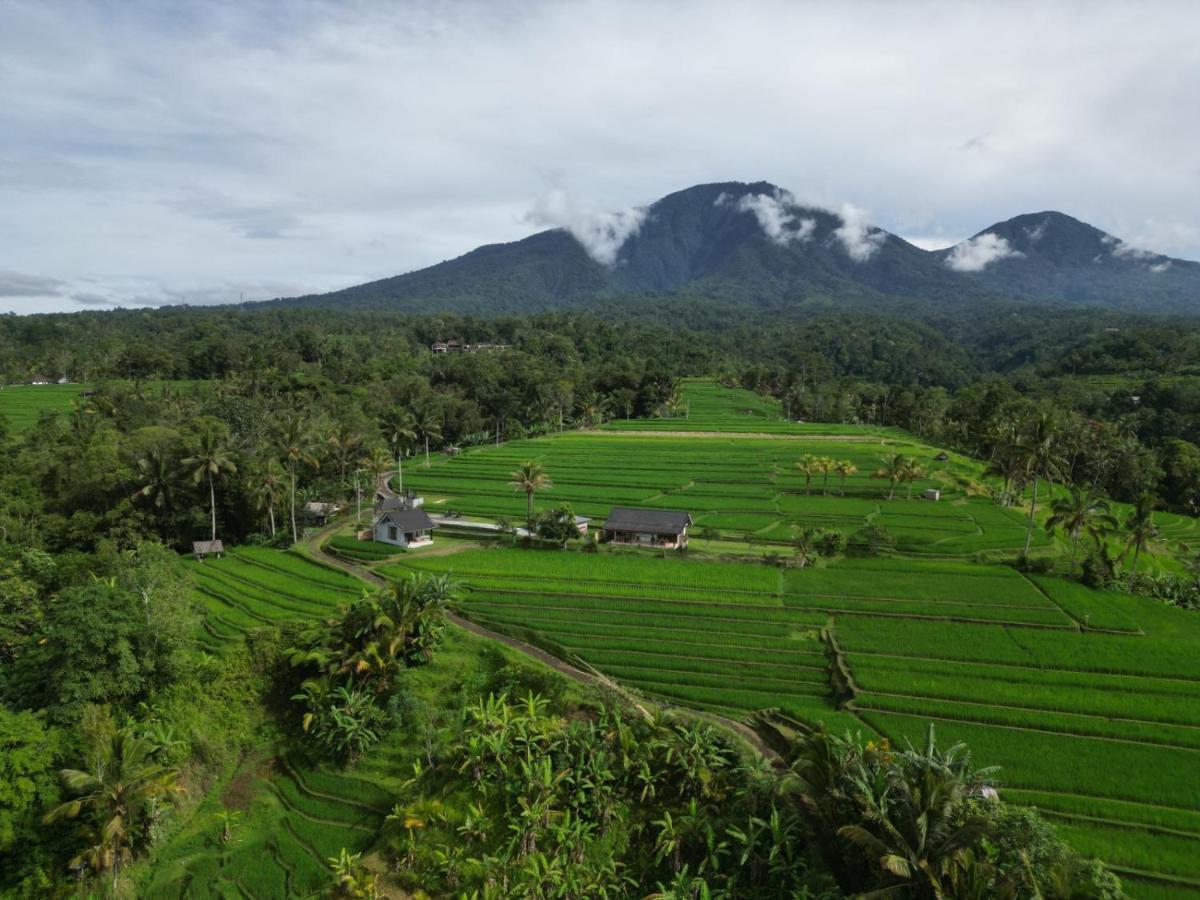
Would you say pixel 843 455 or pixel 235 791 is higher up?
pixel 843 455

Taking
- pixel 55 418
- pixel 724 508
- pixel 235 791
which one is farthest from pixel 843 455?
pixel 55 418

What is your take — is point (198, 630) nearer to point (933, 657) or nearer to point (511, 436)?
point (933, 657)

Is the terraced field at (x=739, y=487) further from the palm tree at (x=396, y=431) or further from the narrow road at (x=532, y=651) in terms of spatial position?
the narrow road at (x=532, y=651)

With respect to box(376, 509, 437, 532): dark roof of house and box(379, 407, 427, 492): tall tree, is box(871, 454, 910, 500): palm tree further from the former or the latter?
box(379, 407, 427, 492): tall tree

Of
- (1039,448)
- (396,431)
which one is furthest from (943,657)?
(396,431)

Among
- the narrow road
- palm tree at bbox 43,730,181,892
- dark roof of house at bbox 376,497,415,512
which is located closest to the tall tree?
dark roof of house at bbox 376,497,415,512

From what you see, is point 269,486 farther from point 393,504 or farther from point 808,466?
point 808,466
